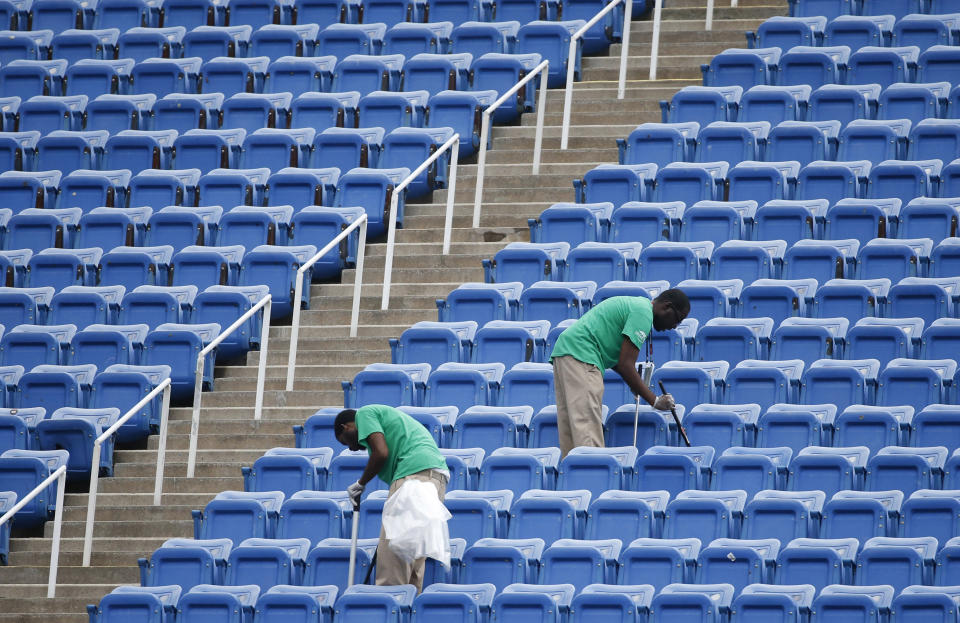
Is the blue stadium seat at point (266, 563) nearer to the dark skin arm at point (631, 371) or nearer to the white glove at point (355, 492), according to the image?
the white glove at point (355, 492)

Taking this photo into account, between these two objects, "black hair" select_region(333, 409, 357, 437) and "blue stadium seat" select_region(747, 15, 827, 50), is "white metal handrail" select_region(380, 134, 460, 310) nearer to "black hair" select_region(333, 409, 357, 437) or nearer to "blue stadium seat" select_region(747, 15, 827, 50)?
"blue stadium seat" select_region(747, 15, 827, 50)

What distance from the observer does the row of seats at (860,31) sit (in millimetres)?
15789

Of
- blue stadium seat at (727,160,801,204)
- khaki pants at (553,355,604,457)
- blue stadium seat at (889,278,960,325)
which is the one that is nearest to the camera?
khaki pants at (553,355,604,457)

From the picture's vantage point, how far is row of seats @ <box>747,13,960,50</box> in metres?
15.8

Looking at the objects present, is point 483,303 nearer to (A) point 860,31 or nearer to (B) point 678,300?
(B) point 678,300

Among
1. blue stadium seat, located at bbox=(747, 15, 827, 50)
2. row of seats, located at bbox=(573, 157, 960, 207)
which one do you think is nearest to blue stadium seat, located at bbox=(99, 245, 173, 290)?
row of seats, located at bbox=(573, 157, 960, 207)

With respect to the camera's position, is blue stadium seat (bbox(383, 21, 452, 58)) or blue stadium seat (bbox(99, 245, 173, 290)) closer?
blue stadium seat (bbox(99, 245, 173, 290))

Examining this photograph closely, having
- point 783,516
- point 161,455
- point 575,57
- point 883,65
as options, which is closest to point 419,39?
point 575,57

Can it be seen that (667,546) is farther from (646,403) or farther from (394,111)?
(394,111)

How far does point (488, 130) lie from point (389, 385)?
3887 mm

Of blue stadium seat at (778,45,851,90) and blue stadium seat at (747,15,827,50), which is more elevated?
blue stadium seat at (747,15,827,50)

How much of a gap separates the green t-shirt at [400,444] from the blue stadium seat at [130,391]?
3259 millimetres

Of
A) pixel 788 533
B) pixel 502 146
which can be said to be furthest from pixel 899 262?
pixel 502 146

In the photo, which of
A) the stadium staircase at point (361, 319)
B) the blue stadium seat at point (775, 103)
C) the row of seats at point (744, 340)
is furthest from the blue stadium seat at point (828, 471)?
the blue stadium seat at point (775, 103)
